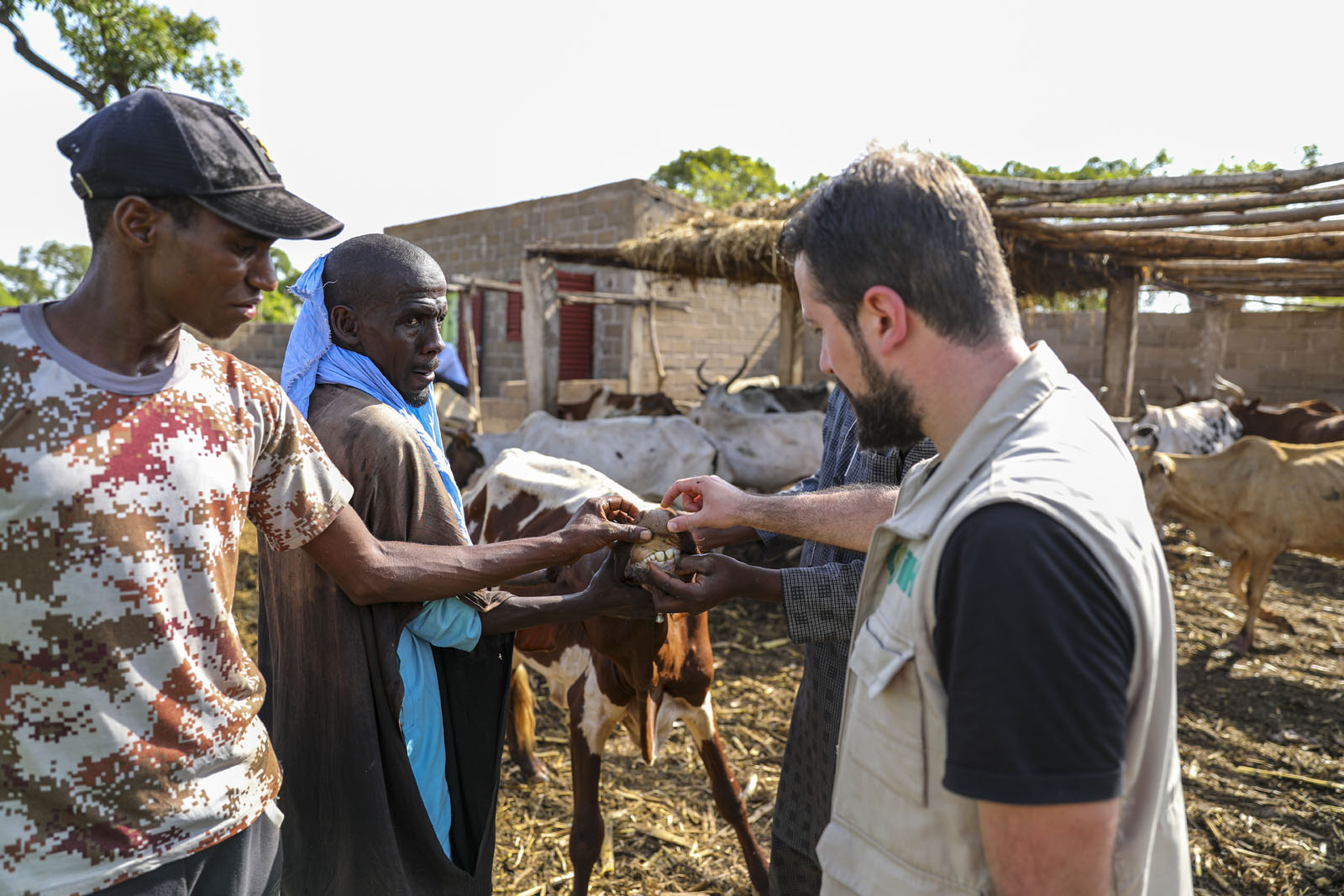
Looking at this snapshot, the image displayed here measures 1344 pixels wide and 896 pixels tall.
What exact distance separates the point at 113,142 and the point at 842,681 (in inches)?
81.2

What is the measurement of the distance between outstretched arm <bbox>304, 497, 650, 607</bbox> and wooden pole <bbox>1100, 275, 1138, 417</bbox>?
26.8ft

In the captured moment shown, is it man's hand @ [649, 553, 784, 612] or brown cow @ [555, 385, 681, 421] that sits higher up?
man's hand @ [649, 553, 784, 612]

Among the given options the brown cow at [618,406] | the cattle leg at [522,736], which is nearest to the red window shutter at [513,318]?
the brown cow at [618,406]

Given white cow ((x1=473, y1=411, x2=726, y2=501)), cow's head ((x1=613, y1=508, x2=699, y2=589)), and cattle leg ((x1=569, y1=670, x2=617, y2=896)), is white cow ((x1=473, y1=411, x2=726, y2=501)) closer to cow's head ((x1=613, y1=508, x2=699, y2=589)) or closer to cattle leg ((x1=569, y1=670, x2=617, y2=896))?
cattle leg ((x1=569, y1=670, x2=617, y2=896))

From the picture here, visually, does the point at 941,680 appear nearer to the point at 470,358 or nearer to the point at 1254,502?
the point at 1254,502

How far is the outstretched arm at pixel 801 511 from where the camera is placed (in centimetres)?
214

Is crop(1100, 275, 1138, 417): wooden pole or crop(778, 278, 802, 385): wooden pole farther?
crop(778, 278, 802, 385): wooden pole

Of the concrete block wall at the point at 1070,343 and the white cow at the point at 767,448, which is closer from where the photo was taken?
the white cow at the point at 767,448

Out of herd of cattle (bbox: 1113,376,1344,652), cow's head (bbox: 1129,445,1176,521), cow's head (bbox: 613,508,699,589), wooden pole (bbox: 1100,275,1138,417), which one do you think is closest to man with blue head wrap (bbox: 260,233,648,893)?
cow's head (bbox: 613,508,699,589)

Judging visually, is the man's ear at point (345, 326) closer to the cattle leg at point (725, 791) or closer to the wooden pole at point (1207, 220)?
the cattle leg at point (725, 791)

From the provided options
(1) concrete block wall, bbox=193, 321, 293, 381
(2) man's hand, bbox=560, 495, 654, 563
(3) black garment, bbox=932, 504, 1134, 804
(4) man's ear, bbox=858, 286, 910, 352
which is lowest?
(1) concrete block wall, bbox=193, 321, 293, 381

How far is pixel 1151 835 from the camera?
1.03 meters

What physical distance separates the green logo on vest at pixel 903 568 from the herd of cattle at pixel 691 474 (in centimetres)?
144

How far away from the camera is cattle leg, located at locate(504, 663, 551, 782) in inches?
163
